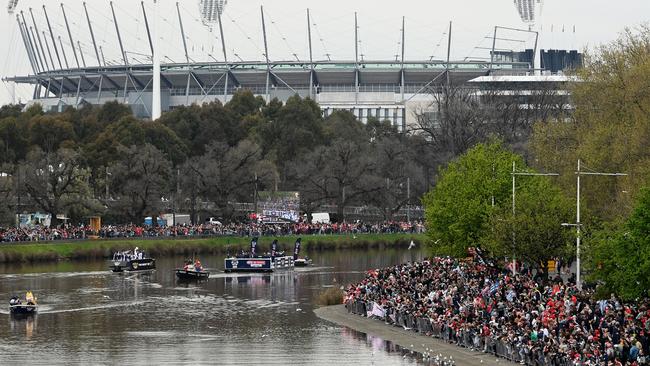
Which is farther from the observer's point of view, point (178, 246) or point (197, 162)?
point (197, 162)

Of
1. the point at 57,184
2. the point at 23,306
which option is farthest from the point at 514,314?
the point at 57,184

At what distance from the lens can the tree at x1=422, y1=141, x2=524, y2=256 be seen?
74188 millimetres

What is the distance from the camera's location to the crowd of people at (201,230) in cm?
11256

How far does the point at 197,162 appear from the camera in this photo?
135625 mm

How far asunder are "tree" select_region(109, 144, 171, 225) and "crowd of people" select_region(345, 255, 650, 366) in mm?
58307

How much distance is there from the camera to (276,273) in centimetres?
9944

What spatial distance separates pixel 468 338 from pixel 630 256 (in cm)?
736

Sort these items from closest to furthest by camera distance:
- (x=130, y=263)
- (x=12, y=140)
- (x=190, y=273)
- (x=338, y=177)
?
(x=190, y=273) < (x=130, y=263) < (x=338, y=177) < (x=12, y=140)

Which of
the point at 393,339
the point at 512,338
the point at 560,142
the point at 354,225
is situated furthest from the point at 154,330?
the point at 354,225

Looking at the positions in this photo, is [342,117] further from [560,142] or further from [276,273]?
[560,142]

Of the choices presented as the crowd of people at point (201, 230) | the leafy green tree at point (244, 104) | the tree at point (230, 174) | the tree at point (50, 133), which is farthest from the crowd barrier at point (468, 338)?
the leafy green tree at point (244, 104)

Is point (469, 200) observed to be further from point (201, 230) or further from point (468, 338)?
point (201, 230)

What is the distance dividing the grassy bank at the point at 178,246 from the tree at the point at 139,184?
945 centimetres

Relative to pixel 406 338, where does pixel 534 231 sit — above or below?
above
